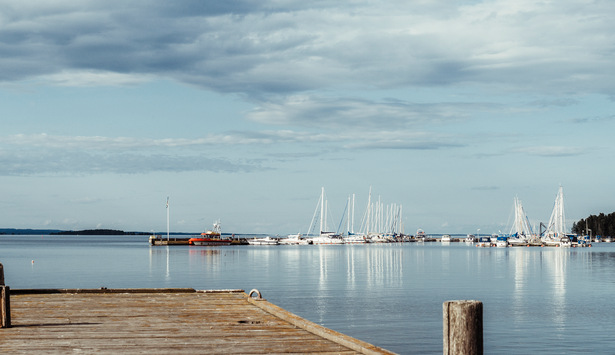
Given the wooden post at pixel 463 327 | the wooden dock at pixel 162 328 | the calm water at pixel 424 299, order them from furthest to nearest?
the calm water at pixel 424 299, the wooden dock at pixel 162 328, the wooden post at pixel 463 327

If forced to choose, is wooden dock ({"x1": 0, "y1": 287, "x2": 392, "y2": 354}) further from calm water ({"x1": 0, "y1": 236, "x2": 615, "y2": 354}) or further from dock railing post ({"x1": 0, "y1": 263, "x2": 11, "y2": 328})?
calm water ({"x1": 0, "y1": 236, "x2": 615, "y2": 354})

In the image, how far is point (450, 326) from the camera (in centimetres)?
1010

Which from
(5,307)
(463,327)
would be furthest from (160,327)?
(463,327)

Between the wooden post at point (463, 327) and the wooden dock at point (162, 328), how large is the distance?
2.76m

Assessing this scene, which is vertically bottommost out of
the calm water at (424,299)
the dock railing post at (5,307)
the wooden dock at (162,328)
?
the calm water at (424,299)

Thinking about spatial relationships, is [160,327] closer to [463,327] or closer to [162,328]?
[162,328]

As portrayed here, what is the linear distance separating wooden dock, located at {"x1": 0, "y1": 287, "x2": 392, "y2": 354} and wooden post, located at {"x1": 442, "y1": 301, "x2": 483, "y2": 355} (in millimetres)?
2763

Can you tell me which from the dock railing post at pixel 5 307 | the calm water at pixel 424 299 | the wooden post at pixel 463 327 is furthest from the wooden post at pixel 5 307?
the calm water at pixel 424 299

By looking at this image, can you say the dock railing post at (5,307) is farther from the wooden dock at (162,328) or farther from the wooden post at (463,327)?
the wooden post at (463,327)

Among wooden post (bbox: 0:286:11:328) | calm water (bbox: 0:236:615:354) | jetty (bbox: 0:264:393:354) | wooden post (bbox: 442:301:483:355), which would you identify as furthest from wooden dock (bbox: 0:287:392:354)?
calm water (bbox: 0:236:615:354)

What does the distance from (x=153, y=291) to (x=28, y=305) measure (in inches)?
182

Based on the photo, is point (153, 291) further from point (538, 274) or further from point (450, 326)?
point (538, 274)

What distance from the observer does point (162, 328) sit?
1595cm

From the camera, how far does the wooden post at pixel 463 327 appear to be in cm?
998
